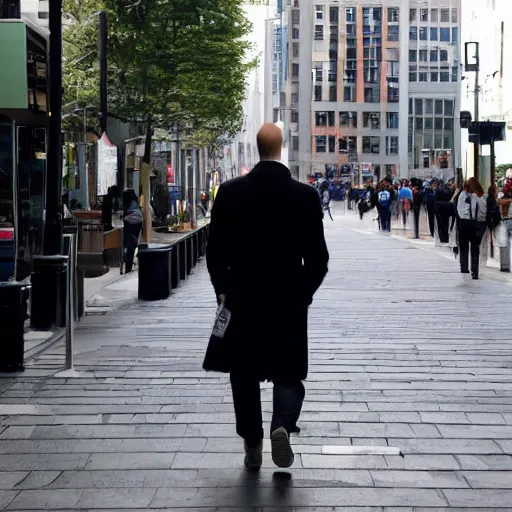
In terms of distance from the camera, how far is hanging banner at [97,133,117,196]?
26.4m

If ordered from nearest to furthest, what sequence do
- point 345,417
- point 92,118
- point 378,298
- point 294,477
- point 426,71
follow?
point 294,477, point 345,417, point 378,298, point 92,118, point 426,71

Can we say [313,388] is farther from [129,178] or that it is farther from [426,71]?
[426,71]

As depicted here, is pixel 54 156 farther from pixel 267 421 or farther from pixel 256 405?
pixel 256 405

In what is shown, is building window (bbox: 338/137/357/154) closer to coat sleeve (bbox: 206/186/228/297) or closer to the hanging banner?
the hanging banner

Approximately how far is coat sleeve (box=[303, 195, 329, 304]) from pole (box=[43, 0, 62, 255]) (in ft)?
30.1

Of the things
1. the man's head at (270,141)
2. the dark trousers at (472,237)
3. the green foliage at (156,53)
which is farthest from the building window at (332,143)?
the man's head at (270,141)

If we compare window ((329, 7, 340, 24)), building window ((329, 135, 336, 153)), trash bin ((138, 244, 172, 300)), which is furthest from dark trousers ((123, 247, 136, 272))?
window ((329, 7, 340, 24))

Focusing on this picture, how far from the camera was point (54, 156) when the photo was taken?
53.0 ft

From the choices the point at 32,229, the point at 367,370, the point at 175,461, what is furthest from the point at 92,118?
the point at 175,461

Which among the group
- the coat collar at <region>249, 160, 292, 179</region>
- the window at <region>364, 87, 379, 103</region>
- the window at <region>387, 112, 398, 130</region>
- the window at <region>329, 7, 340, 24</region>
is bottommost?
the coat collar at <region>249, 160, 292, 179</region>

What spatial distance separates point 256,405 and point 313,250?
2.77 feet

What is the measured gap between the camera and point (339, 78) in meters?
155

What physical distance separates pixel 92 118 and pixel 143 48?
7.32m

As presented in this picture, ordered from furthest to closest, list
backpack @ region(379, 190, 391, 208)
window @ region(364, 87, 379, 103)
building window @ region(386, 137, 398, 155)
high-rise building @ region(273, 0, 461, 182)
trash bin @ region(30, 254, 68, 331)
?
1. window @ region(364, 87, 379, 103)
2. building window @ region(386, 137, 398, 155)
3. high-rise building @ region(273, 0, 461, 182)
4. backpack @ region(379, 190, 391, 208)
5. trash bin @ region(30, 254, 68, 331)
